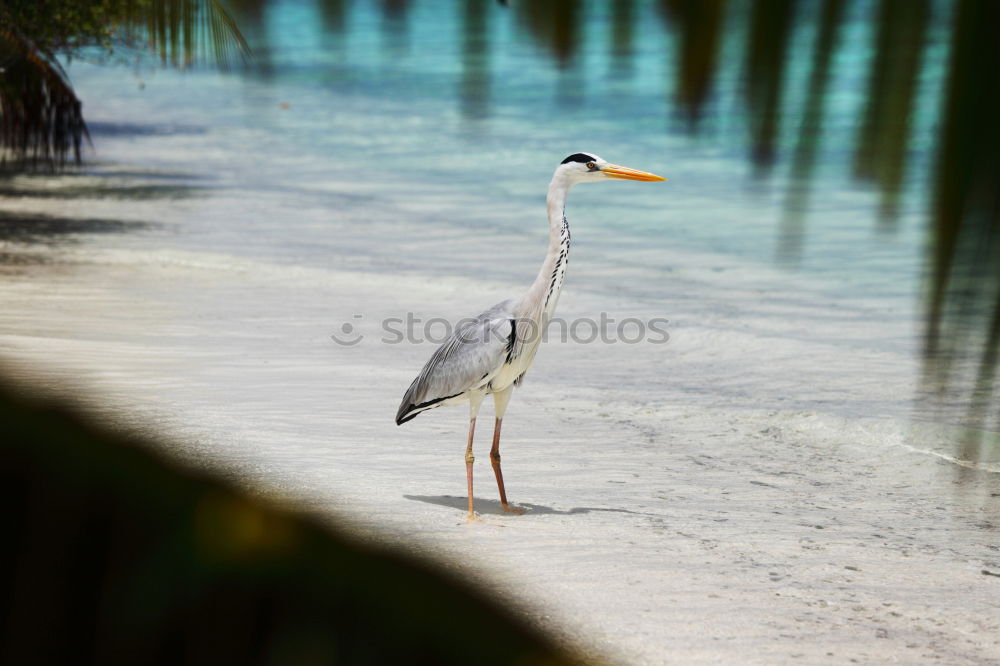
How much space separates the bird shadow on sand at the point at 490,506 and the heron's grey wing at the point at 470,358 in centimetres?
67

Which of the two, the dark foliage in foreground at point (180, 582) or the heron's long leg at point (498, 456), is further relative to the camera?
the heron's long leg at point (498, 456)

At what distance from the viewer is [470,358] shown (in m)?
5.91

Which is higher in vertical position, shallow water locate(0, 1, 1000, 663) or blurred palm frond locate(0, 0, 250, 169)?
blurred palm frond locate(0, 0, 250, 169)

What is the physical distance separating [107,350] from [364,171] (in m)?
19.4

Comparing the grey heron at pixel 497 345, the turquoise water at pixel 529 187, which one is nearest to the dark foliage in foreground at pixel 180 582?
the turquoise water at pixel 529 187

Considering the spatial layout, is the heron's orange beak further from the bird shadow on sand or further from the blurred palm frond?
the blurred palm frond

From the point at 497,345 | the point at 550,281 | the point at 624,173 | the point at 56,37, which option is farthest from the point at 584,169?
the point at 56,37

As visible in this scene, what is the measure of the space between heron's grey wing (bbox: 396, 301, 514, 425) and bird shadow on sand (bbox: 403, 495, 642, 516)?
673 mm

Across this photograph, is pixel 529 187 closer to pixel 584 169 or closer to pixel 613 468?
pixel 613 468

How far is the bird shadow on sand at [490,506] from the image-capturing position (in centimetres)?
641

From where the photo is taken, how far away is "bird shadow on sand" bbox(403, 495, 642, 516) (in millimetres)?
6414

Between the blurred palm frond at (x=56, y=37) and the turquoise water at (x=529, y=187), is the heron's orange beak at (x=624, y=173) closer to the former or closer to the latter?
the turquoise water at (x=529, y=187)

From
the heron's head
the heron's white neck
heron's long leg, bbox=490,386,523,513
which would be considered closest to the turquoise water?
the heron's head

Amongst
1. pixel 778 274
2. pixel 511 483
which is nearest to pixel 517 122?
pixel 778 274
